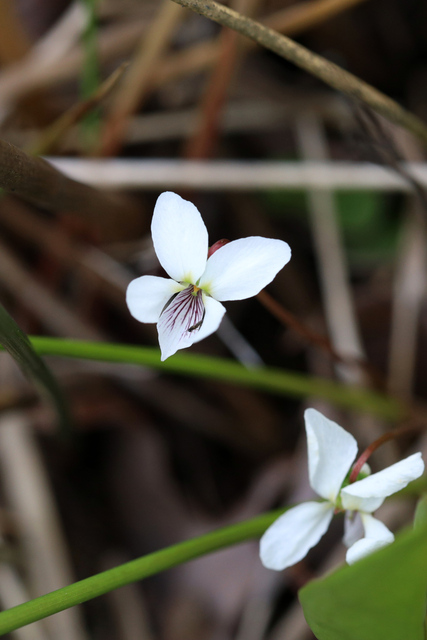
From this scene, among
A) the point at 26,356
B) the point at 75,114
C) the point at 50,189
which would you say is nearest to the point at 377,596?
the point at 26,356

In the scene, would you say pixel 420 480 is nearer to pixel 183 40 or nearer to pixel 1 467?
pixel 1 467

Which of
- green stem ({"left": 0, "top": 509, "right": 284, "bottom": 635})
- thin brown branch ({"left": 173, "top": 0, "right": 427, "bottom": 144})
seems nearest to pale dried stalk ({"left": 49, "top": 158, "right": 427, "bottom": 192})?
thin brown branch ({"left": 173, "top": 0, "right": 427, "bottom": 144})

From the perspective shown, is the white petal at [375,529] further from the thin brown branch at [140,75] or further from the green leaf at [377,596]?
the thin brown branch at [140,75]

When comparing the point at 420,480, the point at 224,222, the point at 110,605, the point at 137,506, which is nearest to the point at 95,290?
the point at 224,222

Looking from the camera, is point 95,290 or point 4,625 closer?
point 4,625

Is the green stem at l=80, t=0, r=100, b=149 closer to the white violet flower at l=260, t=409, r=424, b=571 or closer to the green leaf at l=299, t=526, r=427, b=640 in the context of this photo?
the white violet flower at l=260, t=409, r=424, b=571
